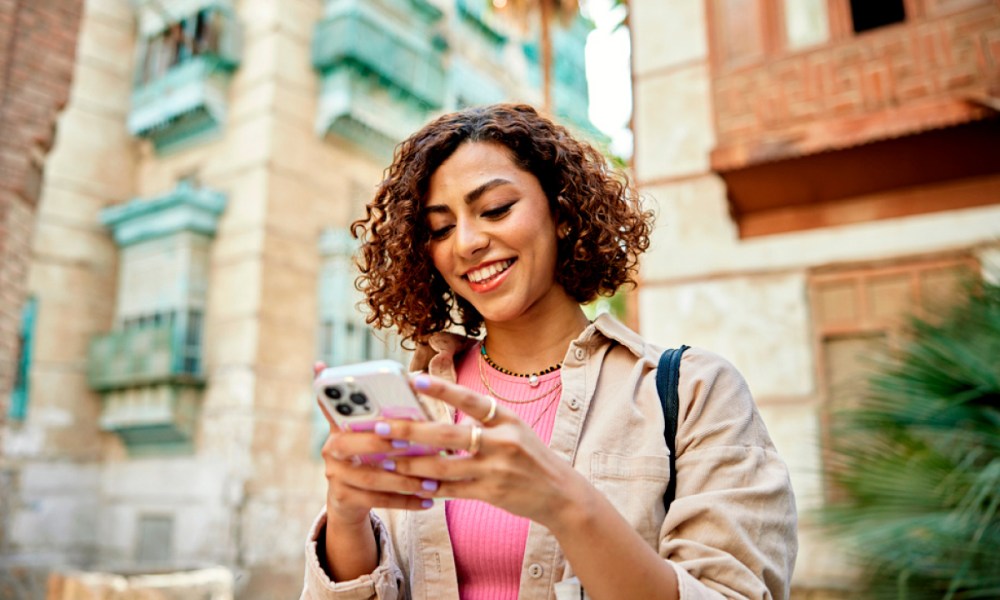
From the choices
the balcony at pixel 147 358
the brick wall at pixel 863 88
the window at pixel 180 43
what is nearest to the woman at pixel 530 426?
the brick wall at pixel 863 88

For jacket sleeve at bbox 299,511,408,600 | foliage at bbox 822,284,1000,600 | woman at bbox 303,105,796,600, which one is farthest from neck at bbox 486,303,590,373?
foliage at bbox 822,284,1000,600

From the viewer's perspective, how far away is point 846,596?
19.2 feet

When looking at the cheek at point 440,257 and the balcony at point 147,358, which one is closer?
the cheek at point 440,257

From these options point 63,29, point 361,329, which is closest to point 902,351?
point 63,29

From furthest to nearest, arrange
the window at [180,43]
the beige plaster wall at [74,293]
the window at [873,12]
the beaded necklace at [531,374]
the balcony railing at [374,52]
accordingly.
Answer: the balcony railing at [374,52], the window at [180,43], the beige plaster wall at [74,293], the window at [873,12], the beaded necklace at [531,374]

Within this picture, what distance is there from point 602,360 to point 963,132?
17.5 feet

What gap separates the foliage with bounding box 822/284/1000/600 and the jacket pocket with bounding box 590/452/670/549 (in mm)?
3180

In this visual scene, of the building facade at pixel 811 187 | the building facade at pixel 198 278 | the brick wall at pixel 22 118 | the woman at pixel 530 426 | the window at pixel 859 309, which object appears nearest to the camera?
the woman at pixel 530 426

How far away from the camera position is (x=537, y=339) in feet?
6.33

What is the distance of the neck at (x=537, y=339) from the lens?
192cm

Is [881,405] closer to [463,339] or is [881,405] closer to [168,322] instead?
[463,339]

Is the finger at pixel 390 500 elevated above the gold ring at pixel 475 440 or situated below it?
below

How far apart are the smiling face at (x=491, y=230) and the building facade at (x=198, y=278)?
1223cm

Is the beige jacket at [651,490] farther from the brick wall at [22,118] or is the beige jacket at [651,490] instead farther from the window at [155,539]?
the window at [155,539]
